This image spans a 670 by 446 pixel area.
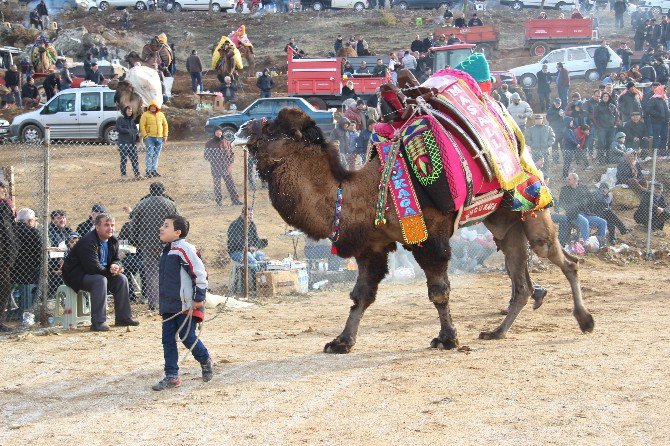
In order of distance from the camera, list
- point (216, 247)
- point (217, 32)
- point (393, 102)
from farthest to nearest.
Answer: point (217, 32), point (216, 247), point (393, 102)

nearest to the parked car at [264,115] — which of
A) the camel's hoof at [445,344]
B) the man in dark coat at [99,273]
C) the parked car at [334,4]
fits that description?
the man in dark coat at [99,273]

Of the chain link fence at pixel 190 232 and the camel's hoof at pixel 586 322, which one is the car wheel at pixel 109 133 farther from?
the camel's hoof at pixel 586 322

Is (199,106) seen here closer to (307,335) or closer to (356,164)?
(356,164)

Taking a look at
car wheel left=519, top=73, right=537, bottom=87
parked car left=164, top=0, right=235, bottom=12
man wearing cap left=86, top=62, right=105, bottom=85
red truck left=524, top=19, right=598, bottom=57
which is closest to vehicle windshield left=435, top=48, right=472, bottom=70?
car wheel left=519, top=73, right=537, bottom=87

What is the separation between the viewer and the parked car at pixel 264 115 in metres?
28.1

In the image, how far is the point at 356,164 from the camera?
55.7ft

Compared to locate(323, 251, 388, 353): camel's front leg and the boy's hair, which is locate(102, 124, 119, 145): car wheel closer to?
locate(323, 251, 388, 353): camel's front leg

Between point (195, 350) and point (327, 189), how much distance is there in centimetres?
185

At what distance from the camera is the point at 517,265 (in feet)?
34.5

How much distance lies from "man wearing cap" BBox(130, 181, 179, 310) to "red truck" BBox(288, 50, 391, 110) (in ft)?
66.6

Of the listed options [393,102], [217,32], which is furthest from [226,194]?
[217,32]

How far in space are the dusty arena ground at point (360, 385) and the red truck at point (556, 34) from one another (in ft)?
108

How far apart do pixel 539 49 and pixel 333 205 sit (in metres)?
36.4

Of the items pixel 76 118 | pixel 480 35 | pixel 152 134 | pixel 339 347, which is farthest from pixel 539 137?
pixel 480 35
